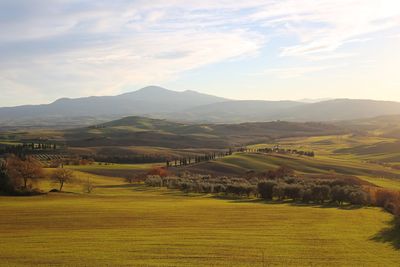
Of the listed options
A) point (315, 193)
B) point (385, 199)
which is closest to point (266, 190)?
point (315, 193)

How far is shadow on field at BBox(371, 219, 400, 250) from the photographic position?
163ft

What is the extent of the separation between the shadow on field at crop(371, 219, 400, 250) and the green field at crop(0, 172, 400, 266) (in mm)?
110

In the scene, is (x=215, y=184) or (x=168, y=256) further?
(x=215, y=184)

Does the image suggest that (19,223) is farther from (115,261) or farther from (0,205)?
(115,261)

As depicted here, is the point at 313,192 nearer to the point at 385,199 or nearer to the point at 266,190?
the point at 266,190

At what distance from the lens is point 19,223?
178ft

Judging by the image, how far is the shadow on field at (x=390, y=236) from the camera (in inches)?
1959

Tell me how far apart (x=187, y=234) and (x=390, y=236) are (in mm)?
22944

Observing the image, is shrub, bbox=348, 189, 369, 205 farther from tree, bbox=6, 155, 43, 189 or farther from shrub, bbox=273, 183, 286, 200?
tree, bbox=6, 155, 43, 189

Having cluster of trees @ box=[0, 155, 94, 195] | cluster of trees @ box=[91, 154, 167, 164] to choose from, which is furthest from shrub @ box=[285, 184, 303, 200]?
cluster of trees @ box=[91, 154, 167, 164]

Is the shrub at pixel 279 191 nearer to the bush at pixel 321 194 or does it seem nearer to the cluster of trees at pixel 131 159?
the bush at pixel 321 194

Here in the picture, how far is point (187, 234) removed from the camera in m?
49.4

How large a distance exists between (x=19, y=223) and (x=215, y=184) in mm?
54786

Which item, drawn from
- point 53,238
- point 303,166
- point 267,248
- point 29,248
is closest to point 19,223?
point 53,238
